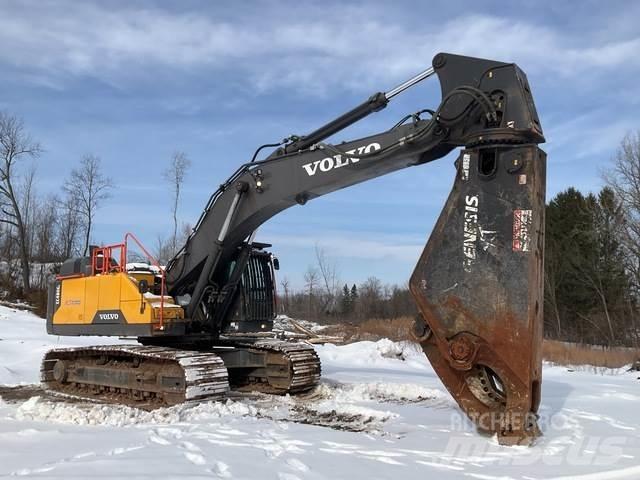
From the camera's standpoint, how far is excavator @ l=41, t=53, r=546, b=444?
596 centimetres

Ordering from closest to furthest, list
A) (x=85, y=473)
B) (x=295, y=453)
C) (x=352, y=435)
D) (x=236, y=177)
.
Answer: (x=85, y=473)
(x=295, y=453)
(x=352, y=435)
(x=236, y=177)

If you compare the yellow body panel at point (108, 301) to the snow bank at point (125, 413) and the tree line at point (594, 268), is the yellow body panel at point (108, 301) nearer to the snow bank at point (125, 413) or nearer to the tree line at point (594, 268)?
the snow bank at point (125, 413)

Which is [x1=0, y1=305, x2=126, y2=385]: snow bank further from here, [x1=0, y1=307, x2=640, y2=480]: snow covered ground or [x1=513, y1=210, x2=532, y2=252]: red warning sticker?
[x1=513, y1=210, x2=532, y2=252]: red warning sticker

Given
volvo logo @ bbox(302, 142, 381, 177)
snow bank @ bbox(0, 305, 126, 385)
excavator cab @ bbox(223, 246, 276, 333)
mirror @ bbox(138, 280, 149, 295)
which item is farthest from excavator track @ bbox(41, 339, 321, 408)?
volvo logo @ bbox(302, 142, 381, 177)

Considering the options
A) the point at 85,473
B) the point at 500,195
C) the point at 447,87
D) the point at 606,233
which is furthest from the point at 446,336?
the point at 606,233

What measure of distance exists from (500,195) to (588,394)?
493 centimetres

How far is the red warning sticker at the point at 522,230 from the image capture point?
5913 mm

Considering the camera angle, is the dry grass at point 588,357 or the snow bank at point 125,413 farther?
the dry grass at point 588,357

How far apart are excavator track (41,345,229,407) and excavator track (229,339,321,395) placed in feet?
4.39

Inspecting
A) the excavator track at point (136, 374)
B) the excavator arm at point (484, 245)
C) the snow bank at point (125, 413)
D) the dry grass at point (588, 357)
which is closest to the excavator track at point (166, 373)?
the excavator track at point (136, 374)

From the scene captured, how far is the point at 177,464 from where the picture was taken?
5.02 m

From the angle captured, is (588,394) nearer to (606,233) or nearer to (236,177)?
(236,177)

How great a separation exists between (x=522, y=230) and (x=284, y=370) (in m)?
5.28

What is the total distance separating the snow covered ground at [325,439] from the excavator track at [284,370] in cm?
30
